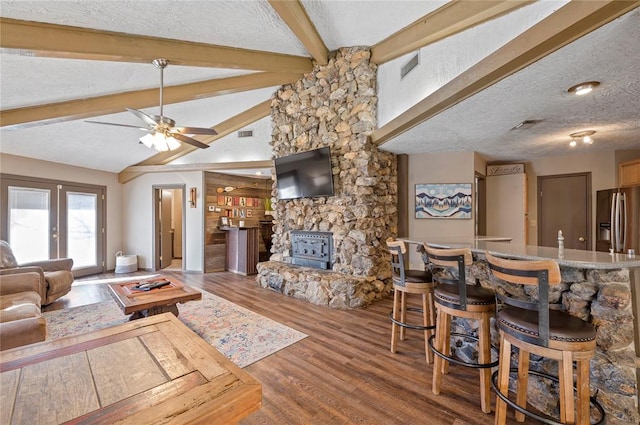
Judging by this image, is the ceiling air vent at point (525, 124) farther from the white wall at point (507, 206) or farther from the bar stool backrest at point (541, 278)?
the bar stool backrest at point (541, 278)

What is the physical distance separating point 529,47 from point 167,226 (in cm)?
839

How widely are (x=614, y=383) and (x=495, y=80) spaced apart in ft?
7.20

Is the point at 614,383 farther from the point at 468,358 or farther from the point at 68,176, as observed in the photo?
the point at 68,176

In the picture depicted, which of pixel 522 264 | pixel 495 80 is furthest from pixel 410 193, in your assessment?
pixel 522 264

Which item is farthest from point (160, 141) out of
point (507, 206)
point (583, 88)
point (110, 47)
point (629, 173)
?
point (629, 173)

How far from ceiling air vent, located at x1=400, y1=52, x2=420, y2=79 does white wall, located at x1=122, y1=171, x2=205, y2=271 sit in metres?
5.12

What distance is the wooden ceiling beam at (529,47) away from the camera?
1519mm

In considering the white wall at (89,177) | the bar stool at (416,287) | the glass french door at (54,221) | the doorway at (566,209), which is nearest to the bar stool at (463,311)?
the bar stool at (416,287)

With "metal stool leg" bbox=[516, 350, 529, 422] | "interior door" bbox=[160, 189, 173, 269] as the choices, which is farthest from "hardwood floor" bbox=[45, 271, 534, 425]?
"interior door" bbox=[160, 189, 173, 269]

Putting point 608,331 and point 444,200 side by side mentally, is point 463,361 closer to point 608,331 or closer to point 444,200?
point 608,331

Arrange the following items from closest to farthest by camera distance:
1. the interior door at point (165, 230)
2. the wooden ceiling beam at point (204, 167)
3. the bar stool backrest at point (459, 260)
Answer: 1. the bar stool backrest at point (459, 260)
2. the wooden ceiling beam at point (204, 167)
3. the interior door at point (165, 230)

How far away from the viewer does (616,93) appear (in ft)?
7.90

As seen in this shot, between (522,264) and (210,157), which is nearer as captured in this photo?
(522,264)

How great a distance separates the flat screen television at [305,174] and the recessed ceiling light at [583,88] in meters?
2.88
